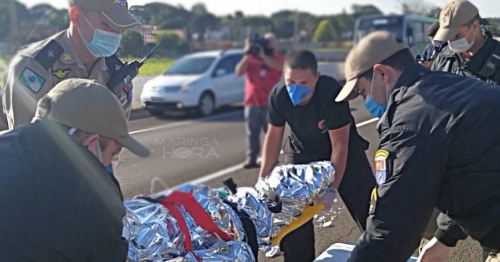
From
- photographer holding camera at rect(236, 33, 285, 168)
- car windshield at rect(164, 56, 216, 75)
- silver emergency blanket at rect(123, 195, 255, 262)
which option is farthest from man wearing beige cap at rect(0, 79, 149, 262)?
car windshield at rect(164, 56, 216, 75)

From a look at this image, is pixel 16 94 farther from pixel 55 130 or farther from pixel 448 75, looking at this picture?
pixel 448 75

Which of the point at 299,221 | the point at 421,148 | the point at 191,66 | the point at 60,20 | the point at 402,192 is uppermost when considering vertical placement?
the point at 60,20

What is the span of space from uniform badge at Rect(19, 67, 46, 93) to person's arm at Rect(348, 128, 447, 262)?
1392 millimetres

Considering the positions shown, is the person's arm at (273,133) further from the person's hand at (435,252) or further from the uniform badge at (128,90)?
the person's hand at (435,252)

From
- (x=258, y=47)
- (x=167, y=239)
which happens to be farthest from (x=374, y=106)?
(x=258, y=47)

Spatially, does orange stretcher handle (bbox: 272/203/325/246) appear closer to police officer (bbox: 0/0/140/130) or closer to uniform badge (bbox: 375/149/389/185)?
uniform badge (bbox: 375/149/389/185)

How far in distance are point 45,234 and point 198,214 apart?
2.42 feet

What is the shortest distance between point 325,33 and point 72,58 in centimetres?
1587

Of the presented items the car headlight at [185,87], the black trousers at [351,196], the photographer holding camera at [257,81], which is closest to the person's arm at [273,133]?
the black trousers at [351,196]

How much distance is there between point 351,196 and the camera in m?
3.06

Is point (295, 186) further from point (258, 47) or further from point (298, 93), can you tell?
point (258, 47)

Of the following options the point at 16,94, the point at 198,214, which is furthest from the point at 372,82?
the point at 16,94

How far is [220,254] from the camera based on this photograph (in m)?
2.07

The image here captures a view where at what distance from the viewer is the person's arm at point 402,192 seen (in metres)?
1.76
